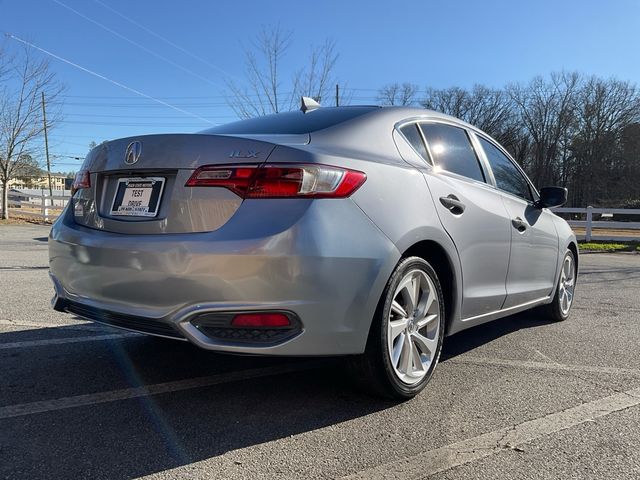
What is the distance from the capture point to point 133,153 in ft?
8.80

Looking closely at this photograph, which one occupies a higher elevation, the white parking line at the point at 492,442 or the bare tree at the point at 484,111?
the bare tree at the point at 484,111

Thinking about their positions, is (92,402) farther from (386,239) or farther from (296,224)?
(386,239)

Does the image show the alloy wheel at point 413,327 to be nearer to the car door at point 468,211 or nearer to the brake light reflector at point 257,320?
the car door at point 468,211

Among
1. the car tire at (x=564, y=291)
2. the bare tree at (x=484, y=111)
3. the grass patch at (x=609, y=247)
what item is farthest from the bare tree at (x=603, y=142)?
the car tire at (x=564, y=291)

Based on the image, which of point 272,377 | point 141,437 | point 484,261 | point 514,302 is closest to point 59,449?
point 141,437

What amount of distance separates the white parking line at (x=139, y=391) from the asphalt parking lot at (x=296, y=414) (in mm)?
12

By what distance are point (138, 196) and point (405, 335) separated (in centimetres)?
160

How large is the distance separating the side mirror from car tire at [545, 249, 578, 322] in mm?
726

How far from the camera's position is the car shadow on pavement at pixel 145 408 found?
2139 mm

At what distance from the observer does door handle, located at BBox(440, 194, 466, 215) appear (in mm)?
3072

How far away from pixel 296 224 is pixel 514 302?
2.32m

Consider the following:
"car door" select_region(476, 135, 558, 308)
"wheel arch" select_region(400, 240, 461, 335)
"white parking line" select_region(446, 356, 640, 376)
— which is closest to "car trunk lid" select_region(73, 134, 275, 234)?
"wheel arch" select_region(400, 240, 461, 335)

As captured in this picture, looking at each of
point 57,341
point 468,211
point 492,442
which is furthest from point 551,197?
point 57,341

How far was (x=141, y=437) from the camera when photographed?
2.31 meters
